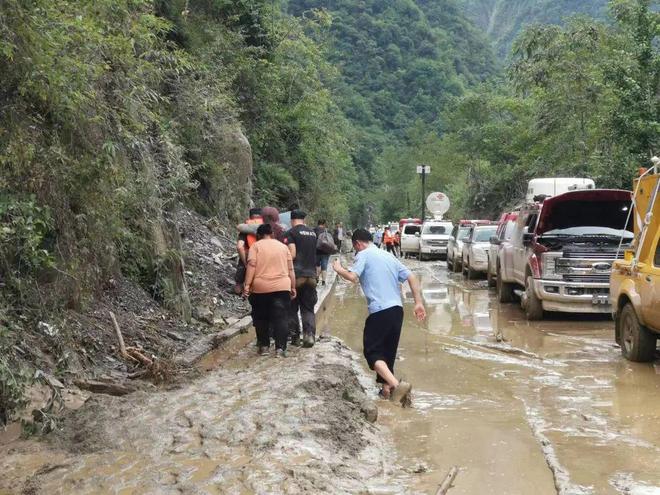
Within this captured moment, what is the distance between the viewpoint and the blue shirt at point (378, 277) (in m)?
7.42

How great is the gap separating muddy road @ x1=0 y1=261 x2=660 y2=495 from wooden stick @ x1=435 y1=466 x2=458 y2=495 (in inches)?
2.0

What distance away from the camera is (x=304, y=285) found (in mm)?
10312

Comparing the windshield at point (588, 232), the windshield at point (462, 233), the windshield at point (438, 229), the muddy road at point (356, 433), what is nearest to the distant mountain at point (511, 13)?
the windshield at point (438, 229)

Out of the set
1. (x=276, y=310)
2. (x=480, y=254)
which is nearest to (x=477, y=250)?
(x=480, y=254)

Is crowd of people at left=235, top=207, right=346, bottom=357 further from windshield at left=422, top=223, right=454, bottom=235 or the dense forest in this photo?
windshield at left=422, top=223, right=454, bottom=235

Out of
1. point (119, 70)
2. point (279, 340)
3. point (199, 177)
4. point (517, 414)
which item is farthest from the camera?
point (199, 177)

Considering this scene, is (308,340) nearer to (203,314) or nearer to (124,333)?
(124,333)

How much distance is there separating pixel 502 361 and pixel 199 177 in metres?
11.1

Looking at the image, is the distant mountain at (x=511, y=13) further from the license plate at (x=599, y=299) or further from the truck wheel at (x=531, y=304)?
the license plate at (x=599, y=299)

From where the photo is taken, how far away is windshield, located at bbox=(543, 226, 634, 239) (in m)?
13.9

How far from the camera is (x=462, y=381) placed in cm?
878

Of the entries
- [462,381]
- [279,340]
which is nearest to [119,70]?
[279,340]

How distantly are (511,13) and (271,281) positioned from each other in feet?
495

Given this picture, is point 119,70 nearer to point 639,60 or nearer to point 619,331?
point 619,331
